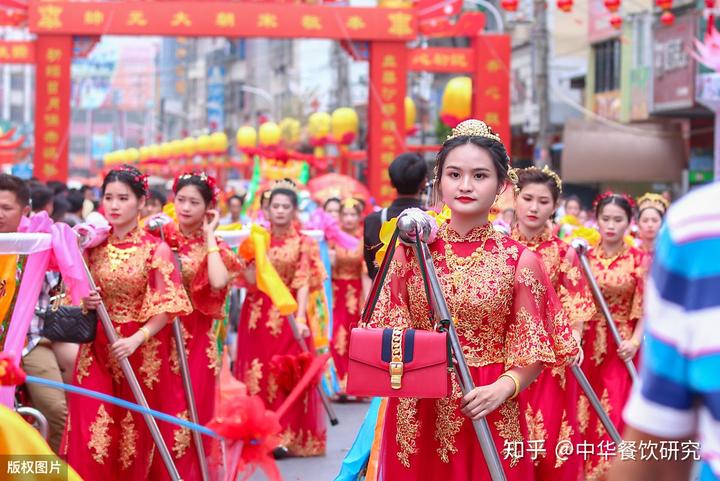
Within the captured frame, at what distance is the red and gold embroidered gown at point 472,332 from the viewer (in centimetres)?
381

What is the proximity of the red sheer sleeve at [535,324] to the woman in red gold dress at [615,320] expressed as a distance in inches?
123

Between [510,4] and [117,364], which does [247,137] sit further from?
[117,364]

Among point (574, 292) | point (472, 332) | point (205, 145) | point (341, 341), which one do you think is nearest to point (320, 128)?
point (205, 145)

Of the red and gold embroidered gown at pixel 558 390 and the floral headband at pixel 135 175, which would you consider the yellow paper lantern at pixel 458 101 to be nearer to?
the red and gold embroidered gown at pixel 558 390

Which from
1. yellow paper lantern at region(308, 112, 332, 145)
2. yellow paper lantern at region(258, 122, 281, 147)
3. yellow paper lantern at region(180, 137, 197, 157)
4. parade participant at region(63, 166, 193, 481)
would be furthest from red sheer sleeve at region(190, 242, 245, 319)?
yellow paper lantern at region(180, 137, 197, 157)

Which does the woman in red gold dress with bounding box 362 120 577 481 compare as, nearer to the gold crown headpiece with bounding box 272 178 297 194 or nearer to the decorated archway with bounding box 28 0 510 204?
the gold crown headpiece with bounding box 272 178 297 194

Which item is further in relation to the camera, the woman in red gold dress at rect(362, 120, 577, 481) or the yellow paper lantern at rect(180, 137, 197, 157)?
the yellow paper lantern at rect(180, 137, 197, 157)

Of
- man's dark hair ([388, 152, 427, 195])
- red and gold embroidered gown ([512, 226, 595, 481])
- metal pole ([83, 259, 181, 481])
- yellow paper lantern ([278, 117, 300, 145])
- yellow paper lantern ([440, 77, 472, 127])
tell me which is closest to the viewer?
metal pole ([83, 259, 181, 481])

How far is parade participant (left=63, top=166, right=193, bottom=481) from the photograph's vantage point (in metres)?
5.62

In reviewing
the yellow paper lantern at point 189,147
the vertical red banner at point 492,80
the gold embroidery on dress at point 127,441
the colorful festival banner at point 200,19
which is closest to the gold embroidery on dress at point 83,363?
the gold embroidery on dress at point 127,441

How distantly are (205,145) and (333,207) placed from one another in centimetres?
3195

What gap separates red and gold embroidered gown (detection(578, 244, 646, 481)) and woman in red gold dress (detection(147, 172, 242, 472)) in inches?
83.8

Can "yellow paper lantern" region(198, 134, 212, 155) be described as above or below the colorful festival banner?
below

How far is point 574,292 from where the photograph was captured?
6387 millimetres
